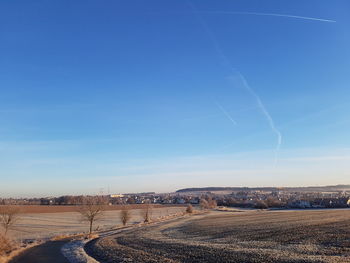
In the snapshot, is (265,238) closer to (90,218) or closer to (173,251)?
(173,251)

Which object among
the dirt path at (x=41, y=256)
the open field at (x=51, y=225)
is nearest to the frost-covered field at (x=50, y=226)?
the open field at (x=51, y=225)

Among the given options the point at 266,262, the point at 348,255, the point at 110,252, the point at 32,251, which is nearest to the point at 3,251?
the point at 32,251

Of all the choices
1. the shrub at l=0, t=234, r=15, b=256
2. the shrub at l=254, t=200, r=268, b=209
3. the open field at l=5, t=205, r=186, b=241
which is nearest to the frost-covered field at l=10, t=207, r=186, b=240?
the open field at l=5, t=205, r=186, b=241

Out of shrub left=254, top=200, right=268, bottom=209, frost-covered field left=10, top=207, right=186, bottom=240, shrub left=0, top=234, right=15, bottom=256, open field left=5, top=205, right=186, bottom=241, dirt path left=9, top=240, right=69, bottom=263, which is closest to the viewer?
dirt path left=9, top=240, right=69, bottom=263

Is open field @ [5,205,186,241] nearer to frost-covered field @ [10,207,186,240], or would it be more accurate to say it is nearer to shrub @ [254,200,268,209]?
frost-covered field @ [10,207,186,240]

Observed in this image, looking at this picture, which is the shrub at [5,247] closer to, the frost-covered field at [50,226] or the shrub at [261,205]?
the frost-covered field at [50,226]

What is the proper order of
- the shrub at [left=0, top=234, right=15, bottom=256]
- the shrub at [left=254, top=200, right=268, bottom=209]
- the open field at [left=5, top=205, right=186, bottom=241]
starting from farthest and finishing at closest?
the shrub at [left=254, top=200, right=268, bottom=209], the open field at [left=5, top=205, right=186, bottom=241], the shrub at [left=0, top=234, right=15, bottom=256]

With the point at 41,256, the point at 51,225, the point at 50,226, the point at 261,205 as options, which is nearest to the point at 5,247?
the point at 41,256

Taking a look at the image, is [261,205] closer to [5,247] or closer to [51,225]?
[51,225]

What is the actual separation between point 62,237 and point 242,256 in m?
39.7

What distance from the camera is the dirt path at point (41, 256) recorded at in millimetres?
35566

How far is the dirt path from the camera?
3557 cm

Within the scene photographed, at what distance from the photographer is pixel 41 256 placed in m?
38.7

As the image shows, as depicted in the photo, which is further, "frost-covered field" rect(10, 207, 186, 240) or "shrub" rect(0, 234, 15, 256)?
"frost-covered field" rect(10, 207, 186, 240)
